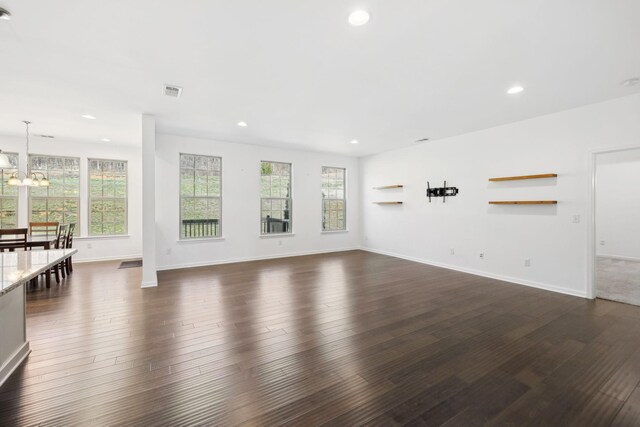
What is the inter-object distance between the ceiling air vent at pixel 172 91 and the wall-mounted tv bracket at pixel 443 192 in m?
5.12

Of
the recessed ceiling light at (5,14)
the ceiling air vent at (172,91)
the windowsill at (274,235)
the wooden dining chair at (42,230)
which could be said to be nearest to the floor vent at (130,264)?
the wooden dining chair at (42,230)

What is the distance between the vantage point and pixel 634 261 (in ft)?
20.9

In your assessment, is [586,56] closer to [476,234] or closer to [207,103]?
[476,234]

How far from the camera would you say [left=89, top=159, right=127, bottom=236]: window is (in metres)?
6.72

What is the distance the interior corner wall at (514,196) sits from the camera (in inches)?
159

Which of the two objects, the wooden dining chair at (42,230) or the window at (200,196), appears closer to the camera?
the wooden dining chair at (42,230)

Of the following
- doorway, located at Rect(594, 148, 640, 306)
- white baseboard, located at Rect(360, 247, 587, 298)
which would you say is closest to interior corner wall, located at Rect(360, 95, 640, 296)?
white baseboard, located at Rect(360, 247, 587, 298)

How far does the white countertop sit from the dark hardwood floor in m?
0.83

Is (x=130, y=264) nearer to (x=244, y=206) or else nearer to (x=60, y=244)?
(x=60, y=244)

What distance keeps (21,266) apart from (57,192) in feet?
18.8

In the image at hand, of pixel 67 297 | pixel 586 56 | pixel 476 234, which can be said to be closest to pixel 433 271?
pixel 476 234

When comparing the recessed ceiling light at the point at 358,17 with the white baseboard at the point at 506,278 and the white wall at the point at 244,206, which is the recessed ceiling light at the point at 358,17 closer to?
the white baseboard at the point at 506,278

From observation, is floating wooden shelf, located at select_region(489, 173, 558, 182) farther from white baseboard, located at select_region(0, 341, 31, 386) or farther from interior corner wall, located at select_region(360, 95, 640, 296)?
white baseboard, located at select_region(0, 341, 31, 386)

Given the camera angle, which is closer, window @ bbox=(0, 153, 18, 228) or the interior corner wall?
the interior corner wall
